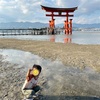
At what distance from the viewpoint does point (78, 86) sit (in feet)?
21.5

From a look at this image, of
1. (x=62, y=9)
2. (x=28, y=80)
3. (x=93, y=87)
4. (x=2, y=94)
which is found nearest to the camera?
(x=28, y=80)

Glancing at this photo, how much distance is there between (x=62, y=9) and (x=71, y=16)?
433cm

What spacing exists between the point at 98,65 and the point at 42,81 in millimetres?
3511

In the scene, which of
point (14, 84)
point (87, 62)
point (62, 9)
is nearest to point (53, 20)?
point (62, 9)

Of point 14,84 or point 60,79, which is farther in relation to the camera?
point 60,79

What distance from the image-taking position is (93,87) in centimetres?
648

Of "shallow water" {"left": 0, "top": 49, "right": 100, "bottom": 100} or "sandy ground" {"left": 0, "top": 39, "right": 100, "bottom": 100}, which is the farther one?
"shallow water" {"left": 0, "top": 49, "right": 100, "bottom": 100}

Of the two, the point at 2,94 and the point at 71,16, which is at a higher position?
the point at 71,16

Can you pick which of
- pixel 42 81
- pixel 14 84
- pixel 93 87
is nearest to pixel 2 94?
pixel 14 84

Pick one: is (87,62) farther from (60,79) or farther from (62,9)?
(62,9)

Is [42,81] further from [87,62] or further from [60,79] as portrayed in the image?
[87,62]

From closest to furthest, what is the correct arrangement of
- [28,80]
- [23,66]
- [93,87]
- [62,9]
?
[28,80] → [93,87] → [23,66] → [62,9]

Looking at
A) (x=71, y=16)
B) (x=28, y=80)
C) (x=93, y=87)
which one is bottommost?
(x=93, y=87)

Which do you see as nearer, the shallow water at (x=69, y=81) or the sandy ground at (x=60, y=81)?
the sandy ground at (x=60, y=81)
